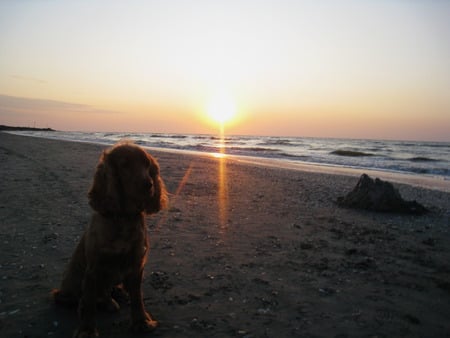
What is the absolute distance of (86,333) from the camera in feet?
10.9

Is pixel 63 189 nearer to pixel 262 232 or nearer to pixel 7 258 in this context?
pixel 7 258

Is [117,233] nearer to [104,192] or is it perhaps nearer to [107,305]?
[104,192]

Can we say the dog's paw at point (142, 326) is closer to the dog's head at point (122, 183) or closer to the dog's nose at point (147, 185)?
the dog's head at point (122, 183)

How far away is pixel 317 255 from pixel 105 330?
131 inches

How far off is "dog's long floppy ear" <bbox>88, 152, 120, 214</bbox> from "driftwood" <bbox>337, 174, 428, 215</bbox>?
7223 millimetres

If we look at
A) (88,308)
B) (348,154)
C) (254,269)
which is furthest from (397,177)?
(348,154)

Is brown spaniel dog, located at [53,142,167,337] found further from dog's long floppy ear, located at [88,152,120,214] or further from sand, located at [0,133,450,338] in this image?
sand, located at [0,133,450,338]

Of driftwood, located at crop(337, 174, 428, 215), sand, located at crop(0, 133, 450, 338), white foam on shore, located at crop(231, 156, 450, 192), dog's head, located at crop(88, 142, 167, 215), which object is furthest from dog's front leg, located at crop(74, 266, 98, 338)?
white foam on shore, located at crop(231, 156, 450, 192)

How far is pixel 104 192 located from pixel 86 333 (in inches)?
50.7

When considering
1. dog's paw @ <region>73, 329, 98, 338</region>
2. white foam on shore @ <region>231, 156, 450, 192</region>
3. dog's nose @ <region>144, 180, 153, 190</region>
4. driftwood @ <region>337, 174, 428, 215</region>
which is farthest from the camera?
white foam on shore @ <region>231, 156, 450, 192</region>

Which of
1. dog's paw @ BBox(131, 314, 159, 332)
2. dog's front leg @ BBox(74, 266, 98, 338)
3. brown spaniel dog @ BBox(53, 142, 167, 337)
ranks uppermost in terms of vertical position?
brown spaniel dog @ BBox(53, 142, 167, 337)

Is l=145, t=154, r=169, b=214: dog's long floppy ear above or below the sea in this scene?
above

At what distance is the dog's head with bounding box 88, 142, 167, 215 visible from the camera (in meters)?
3.35

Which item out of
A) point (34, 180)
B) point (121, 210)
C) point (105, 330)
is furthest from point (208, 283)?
point (34, 180)
